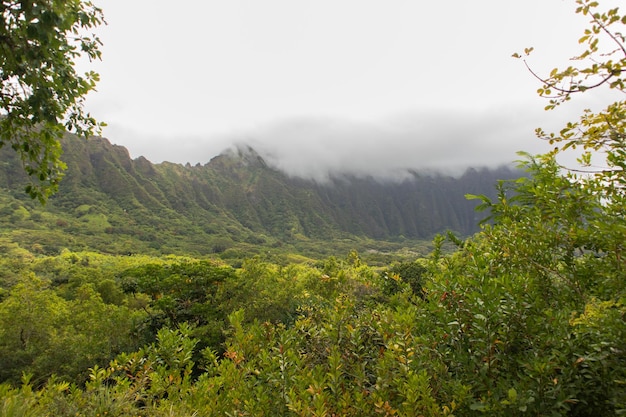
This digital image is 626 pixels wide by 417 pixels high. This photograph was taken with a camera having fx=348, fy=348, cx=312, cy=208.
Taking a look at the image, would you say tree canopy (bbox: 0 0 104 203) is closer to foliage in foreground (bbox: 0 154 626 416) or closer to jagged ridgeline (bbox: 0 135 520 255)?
foliage in foreground (bbox: 0 154 626 416)

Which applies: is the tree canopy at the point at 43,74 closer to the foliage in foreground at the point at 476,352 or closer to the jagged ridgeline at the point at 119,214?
the foliage in foreground at the point at 476,352

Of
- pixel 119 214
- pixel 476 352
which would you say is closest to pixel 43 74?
pixel 476 352

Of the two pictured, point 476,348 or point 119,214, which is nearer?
point 476,348

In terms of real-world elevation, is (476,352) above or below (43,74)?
below

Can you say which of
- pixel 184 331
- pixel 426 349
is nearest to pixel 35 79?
pixel 184 331

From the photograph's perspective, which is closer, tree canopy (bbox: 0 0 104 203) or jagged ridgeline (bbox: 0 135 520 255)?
tree canopy (bbox: 0 0 104 203)

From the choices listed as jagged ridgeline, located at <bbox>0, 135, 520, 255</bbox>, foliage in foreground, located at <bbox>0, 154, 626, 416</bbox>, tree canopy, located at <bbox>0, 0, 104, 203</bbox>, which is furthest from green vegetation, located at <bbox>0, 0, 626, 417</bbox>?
jagged ridgeline, located at <bbox>0, 135, 520, 255</bbox>

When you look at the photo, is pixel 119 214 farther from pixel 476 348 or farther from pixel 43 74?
pixel 476 348

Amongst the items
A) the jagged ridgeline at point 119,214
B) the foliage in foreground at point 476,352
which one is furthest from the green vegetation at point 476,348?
the jagged ridgeline at point 119,214

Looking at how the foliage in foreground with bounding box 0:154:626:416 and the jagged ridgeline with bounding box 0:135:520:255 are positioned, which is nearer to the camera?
the foliage in foreground with bounding box 0:154:626:416

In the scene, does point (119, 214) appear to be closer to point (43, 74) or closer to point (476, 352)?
point (43, 74)

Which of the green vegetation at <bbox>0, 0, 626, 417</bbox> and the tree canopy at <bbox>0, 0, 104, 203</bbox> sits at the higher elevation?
the tree canopy at <bbox>0, 0, 104, 203</bbox>

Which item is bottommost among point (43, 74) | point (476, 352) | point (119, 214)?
point (119, 214)

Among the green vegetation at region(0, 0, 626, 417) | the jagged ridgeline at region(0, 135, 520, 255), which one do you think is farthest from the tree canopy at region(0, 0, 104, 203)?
the jagged ridgeline at region(0, 135, 520, 255)
